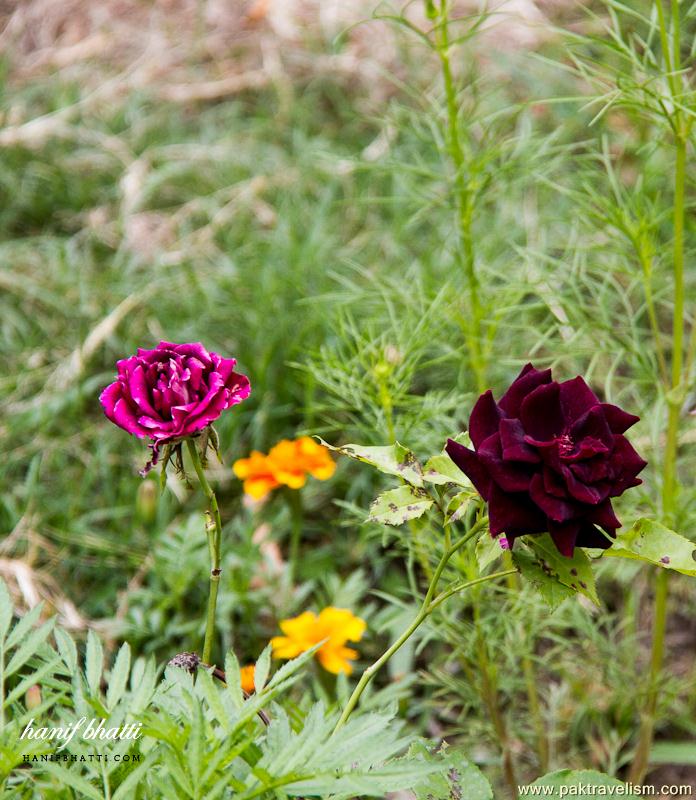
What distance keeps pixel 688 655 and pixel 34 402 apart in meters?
1.40

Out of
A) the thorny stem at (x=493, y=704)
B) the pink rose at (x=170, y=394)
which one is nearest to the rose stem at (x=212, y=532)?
the pink rose at (x=170, y=394)

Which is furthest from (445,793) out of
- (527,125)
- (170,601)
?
(527,125)

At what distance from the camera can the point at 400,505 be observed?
96 cm

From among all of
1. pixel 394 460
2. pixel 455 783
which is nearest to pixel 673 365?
pixel 394 460

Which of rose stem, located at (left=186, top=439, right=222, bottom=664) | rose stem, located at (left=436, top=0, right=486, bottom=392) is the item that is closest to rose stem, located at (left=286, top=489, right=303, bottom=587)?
rose stem, located at (left=436, top=0, right=486, bottom=392)

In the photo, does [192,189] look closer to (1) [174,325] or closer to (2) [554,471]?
(1) [174,325]

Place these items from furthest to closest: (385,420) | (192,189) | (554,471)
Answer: (192,189) < (385,420) < (554,471)

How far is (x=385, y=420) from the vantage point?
146 centimetres

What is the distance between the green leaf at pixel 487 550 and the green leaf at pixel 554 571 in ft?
0.08

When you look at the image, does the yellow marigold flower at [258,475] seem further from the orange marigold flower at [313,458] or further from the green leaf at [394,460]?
the green leaf at [394,460]

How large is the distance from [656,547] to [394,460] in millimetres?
266

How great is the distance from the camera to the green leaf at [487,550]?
93 cm

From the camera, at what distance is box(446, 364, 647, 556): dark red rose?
834 mm

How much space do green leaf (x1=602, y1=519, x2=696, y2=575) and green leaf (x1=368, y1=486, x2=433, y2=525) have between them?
181 mm
